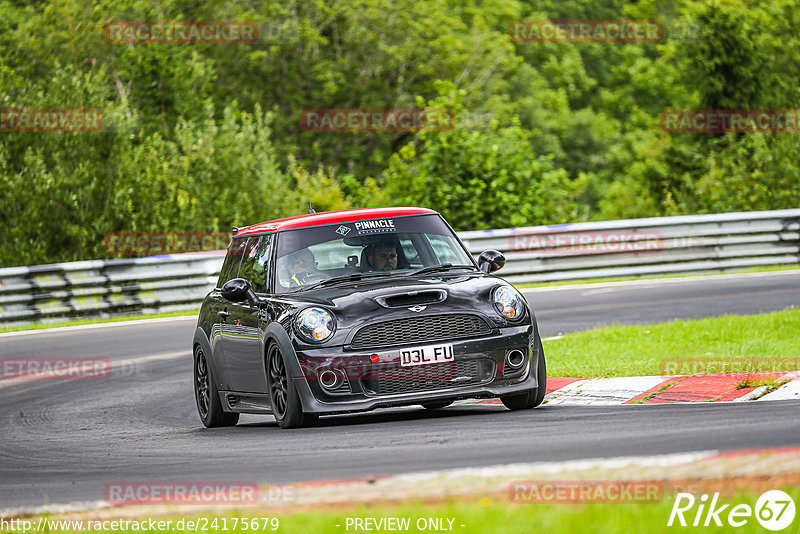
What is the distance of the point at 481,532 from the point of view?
4621mm

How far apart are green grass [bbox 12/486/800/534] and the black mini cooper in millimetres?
3467

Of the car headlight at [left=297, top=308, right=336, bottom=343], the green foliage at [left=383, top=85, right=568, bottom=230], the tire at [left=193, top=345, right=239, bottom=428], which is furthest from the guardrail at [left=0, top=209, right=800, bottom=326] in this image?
the car headlight at [left=297, top=308, right=336, bottom=343]

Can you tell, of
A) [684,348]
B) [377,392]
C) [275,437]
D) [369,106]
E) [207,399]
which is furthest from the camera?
[369,106]

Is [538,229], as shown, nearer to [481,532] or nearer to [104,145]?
[104,145]

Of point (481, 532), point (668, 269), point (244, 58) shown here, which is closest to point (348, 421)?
point (481, 532)

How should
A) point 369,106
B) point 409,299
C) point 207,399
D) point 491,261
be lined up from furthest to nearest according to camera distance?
point 369,106
point 207,399
point 491,261
point 409,299

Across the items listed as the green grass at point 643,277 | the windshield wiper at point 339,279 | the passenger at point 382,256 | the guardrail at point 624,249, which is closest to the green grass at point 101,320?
the guardrail at point 624,249

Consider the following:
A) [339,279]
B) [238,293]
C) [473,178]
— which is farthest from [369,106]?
[339,279]

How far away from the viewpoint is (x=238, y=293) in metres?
9.89

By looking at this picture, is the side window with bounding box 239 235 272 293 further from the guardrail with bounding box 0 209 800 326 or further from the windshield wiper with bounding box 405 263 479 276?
the guardrail with bounding box 0 209 800 326

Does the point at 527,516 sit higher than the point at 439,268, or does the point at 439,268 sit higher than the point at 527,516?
the point at 527,516

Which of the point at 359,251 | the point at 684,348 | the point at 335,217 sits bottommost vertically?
Result: the point at 684,348

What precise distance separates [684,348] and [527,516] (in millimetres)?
7990

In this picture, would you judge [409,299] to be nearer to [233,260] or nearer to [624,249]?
[233,260]
